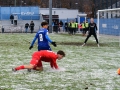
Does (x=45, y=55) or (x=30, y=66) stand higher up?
(x=45, y=55)

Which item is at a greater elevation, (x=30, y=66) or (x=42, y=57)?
(x=42, y=57)

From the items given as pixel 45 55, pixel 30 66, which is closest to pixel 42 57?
pixel 45 55

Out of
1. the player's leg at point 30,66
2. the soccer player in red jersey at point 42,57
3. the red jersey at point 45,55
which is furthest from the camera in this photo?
the red jersey at point 45,55

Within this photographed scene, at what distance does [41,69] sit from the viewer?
1233 centimetres

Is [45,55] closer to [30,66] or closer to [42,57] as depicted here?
[42,57]

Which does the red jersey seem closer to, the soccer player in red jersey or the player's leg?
the soccer player in red jersey

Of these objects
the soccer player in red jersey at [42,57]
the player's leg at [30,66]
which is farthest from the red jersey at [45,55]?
the player's leg at [30,66]

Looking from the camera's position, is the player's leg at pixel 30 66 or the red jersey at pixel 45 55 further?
the red jersey at pixel 45 55

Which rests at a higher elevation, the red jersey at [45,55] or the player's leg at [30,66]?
the red jersey at [45,55]

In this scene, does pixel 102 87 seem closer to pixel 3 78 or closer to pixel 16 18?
pixel 3 78

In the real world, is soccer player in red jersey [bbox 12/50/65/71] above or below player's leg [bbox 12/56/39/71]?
above

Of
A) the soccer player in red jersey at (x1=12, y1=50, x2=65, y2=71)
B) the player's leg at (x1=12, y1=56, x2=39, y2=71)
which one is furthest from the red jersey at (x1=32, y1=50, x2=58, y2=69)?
the player's leg at (x1=12, y1=56, x2=39, y2=71)

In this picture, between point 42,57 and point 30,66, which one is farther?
point 42,57

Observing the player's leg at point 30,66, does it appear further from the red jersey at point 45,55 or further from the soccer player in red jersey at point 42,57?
the red jersey at point 45,55
